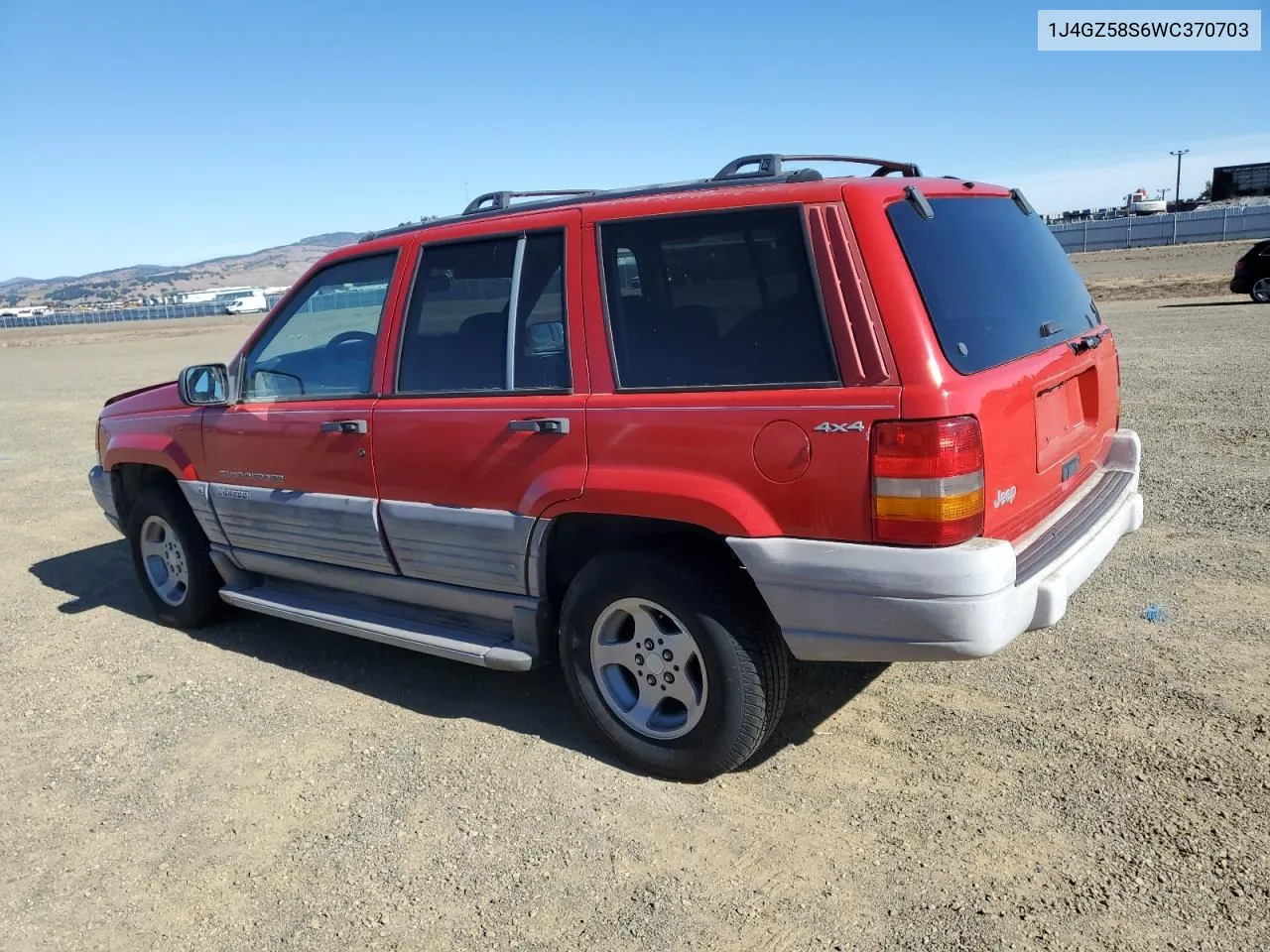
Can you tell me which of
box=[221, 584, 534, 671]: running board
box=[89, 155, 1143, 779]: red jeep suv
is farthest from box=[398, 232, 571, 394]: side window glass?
box=[221, 584, 534, 671]: running board

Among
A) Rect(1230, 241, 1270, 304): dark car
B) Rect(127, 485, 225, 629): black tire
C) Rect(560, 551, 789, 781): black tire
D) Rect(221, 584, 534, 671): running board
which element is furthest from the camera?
Rect(1230, 241, 1270, 304): dark car

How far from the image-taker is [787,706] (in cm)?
398

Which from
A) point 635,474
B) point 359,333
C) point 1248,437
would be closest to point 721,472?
point 635,474

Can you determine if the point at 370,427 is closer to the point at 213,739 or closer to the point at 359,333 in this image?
the point at 359,333

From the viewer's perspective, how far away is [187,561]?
521 centimetres

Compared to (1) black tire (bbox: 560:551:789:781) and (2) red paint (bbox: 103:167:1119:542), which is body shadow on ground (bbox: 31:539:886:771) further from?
(2) red paint (bbox: 103:167:1119:542)

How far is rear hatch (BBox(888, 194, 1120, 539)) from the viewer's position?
3014mm

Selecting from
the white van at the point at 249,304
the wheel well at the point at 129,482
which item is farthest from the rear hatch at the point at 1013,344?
the white van at the point at 249,304

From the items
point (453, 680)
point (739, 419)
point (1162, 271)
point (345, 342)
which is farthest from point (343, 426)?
point (1162, 271)

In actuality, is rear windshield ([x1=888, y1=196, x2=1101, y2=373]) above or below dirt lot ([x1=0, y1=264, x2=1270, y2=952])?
above

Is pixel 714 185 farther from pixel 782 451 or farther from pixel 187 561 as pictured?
pixel 187 561

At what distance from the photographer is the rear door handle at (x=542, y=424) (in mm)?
3502

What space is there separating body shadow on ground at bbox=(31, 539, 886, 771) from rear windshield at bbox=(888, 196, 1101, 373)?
1586mm

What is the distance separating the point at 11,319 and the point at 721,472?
9957cm
